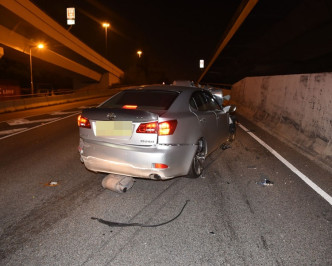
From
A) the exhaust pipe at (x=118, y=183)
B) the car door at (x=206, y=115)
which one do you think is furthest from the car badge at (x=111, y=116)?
the car door at (x=206, y=115)

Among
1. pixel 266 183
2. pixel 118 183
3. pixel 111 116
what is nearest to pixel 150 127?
pixel 111 116

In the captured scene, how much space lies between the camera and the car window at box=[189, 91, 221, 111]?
5.99 metres

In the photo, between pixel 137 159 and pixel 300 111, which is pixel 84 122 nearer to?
pixel 137 159

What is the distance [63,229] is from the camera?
152 inches

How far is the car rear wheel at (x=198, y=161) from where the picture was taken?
556 cm

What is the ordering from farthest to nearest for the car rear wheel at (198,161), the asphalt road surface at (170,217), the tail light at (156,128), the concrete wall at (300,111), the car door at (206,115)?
the concrete wall at (300,111), the car door at (206,115), the car rear wheel at (198,161), the tail light at (156,128), the asphalt road surface at (170,217)

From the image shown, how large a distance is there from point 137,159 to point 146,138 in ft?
1.05

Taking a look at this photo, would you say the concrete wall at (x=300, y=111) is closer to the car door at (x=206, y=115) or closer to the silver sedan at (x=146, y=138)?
the car door at (x=206, y=115)

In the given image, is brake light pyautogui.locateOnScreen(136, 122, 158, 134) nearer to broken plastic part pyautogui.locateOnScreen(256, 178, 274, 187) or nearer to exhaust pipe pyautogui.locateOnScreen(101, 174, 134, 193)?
exhaust pipe pyautogui.locateOnScreen(101, 174, 134, 193)

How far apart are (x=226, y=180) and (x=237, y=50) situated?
34.3 m

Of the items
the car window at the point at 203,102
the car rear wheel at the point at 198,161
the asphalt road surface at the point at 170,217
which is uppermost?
the car window at the point at 203,102

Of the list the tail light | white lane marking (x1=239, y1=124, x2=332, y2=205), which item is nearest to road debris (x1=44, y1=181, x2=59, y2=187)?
the tail light

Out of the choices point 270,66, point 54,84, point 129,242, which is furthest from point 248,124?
point 54,84

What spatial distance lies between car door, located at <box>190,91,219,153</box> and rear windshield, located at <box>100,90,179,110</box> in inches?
18.9
